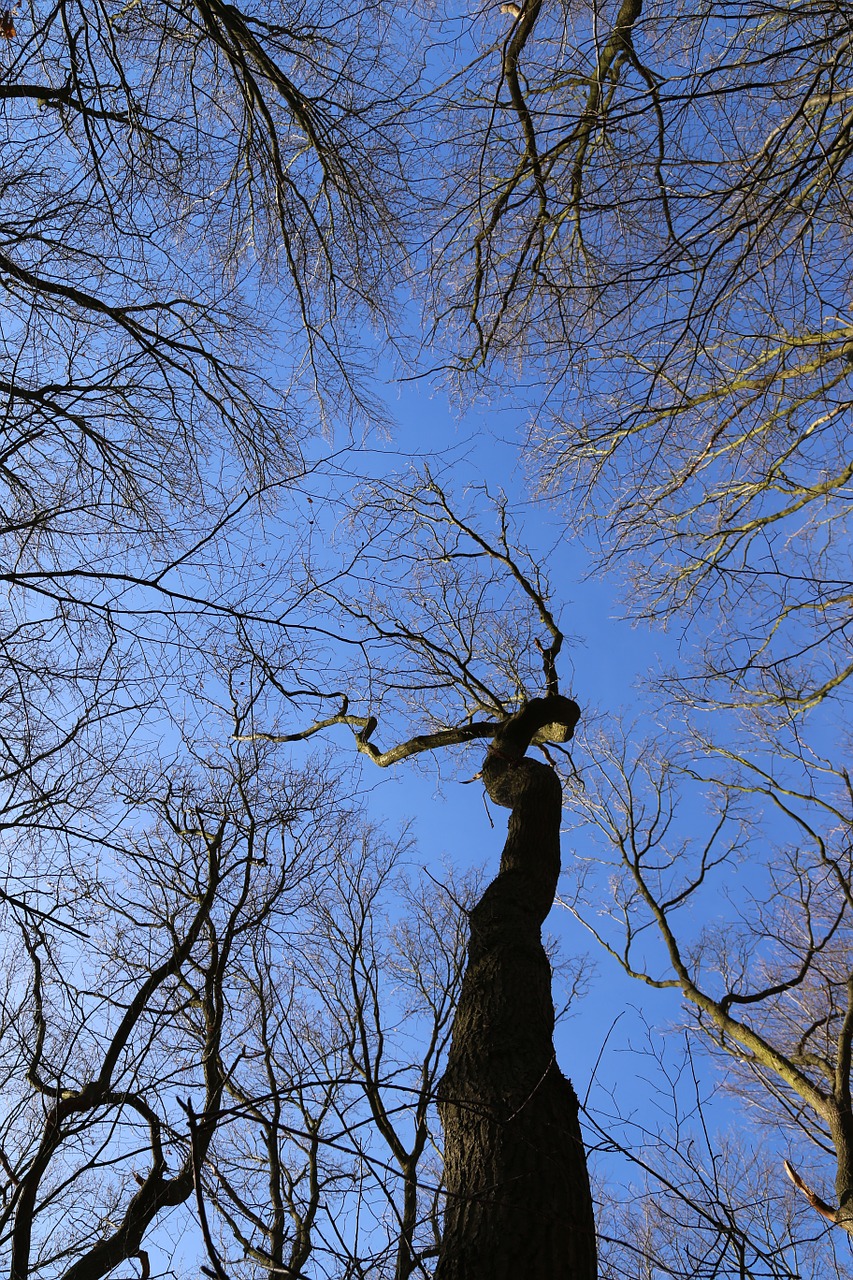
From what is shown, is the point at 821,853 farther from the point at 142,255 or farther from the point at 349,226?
the point at 142,255

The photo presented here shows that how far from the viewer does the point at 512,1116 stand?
208cm

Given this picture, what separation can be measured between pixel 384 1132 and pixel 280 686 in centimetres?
424

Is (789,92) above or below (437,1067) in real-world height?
above

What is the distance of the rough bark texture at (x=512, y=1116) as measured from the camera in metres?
2.26

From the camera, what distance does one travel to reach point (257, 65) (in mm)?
3752

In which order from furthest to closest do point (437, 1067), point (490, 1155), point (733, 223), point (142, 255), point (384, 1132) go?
1. point (437, 1067)
2. point (384, 1132)
3. point (142, 255)
4. point (733, 223)
5. point (490, 1155)

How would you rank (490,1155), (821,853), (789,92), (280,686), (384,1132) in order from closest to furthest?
(490,1155), (789,92), (280,686), (384,1132), (821,853)

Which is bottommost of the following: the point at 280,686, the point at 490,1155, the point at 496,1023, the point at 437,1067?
the point at 490,1155

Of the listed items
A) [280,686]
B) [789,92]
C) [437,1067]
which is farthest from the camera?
[437,1067]

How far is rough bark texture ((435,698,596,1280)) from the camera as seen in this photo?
7.41 ft

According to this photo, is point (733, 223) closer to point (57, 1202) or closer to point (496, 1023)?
point (496, 1023)

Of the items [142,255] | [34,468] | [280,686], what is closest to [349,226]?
[142,255]

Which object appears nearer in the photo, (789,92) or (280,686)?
(789,92)

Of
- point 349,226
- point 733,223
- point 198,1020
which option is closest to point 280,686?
point 349,226
